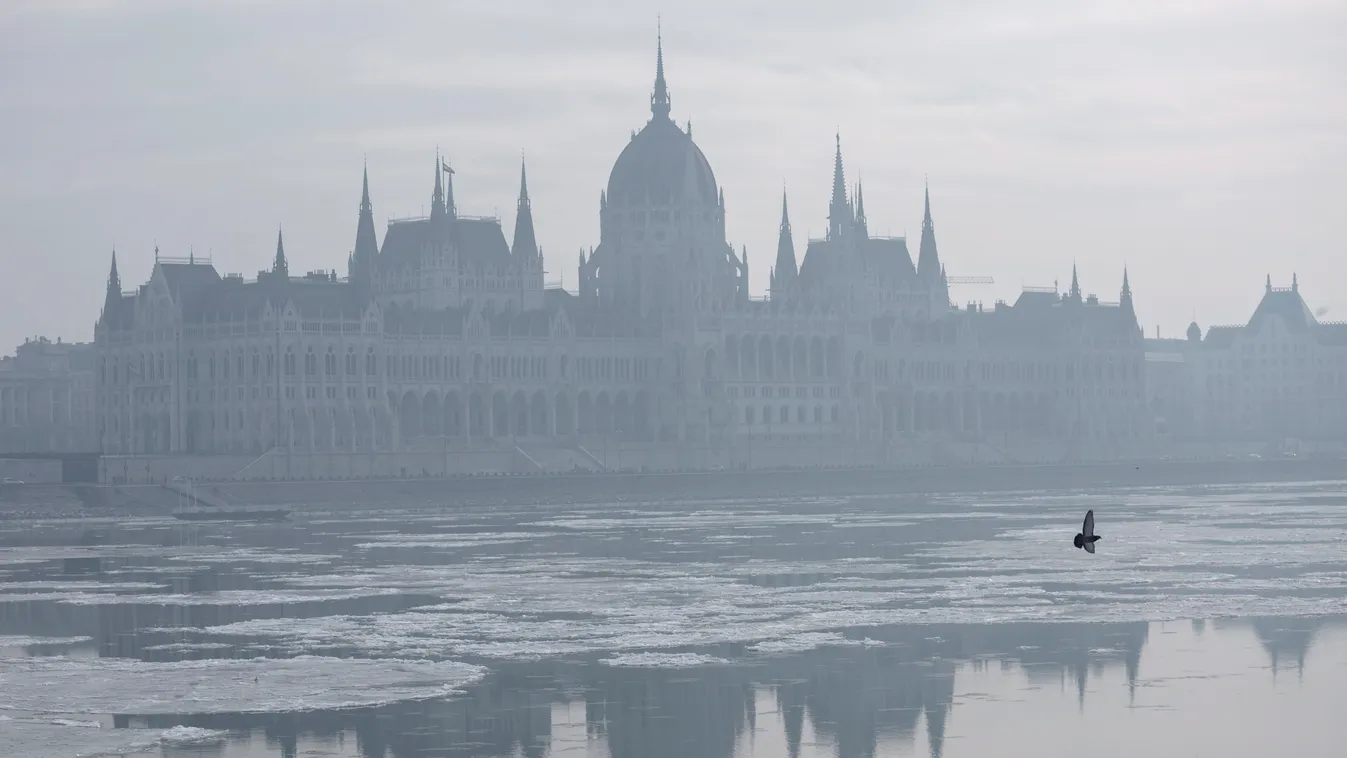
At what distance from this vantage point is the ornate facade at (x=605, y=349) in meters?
140

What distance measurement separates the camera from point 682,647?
49688mm

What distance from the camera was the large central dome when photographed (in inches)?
6742

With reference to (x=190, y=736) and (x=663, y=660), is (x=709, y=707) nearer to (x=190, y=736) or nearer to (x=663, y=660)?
(x=663, y=660)

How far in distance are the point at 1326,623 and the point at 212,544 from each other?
47429 mm

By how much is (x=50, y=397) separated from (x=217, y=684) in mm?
151615

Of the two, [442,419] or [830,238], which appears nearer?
[442,419]

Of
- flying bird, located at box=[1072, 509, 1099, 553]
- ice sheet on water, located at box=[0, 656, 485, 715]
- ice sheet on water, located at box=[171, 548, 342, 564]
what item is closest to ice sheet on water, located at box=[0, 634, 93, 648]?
ice sheet on water, located at box=[0, 656, 485, 715]

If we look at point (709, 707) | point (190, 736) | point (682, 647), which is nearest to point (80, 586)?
point (682, 647)

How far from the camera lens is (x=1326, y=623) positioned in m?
53.1

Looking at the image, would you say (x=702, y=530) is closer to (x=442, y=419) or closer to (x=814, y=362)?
(x=442, y=419)

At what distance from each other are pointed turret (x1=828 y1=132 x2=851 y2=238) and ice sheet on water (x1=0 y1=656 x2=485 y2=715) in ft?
461

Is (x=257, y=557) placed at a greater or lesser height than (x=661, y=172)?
lesser

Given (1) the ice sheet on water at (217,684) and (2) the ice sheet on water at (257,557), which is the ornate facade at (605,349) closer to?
(2) the ice sheet on water at (257,557)

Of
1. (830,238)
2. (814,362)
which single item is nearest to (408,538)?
(814,362)
